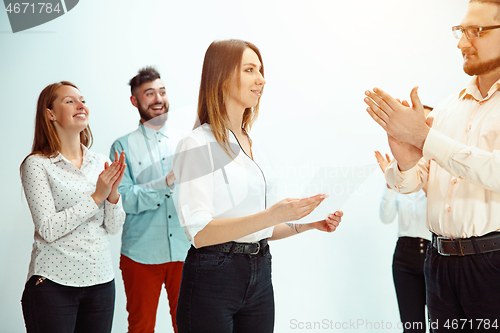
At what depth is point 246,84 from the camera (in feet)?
5.10

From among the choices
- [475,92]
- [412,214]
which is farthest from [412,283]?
[475,92]

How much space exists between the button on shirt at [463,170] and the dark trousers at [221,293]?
0.64 metres

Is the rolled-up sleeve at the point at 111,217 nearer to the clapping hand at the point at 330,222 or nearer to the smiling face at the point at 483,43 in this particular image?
the clapping hand at the point at 330,222

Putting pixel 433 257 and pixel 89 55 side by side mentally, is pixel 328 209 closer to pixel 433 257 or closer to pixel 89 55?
pixel 433 257

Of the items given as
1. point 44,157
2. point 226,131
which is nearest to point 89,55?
point 44,157

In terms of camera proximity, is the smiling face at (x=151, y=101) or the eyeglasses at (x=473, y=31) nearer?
the eyeglasses at (x=473, y=31)

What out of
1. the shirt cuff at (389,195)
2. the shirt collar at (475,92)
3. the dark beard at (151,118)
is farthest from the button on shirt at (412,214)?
the dark beard at (151,118)

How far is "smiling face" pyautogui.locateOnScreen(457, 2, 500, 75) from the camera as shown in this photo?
1.43 m

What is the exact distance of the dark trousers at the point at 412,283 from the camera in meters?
2.47

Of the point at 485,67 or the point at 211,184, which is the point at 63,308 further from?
the point at 485,67

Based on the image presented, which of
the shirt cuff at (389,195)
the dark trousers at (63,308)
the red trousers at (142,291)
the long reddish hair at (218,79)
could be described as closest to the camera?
the long reddish hair at (218,79)

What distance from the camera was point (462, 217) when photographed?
1.42 m

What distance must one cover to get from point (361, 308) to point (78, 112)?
2.60 meters

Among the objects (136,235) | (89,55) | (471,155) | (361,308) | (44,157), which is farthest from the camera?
(361,308)
